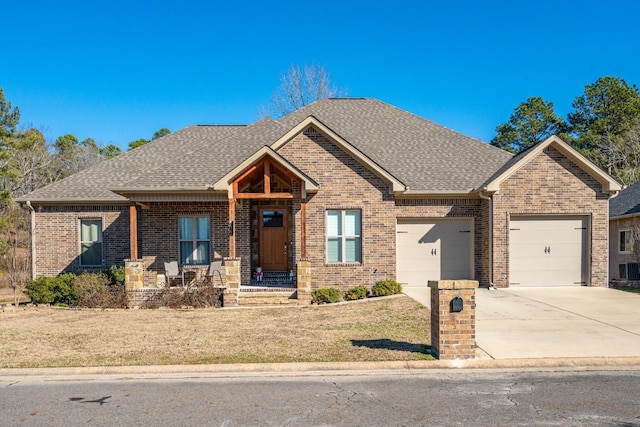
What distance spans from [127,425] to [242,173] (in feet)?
32.1

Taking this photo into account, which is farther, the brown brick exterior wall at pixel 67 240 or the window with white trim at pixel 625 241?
the window with white trim at pixel 625 241

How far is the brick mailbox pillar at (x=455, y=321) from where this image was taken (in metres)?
7.34

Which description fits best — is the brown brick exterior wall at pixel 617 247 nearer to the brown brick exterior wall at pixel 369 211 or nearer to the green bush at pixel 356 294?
the brown brick exterior wall at pixel 369 211

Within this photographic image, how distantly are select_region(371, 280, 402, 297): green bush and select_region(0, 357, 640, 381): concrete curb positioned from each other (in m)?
7.34

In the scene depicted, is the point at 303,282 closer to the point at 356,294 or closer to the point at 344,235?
the point at 356,294

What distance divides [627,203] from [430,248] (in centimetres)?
1227

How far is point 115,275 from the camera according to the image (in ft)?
51.1

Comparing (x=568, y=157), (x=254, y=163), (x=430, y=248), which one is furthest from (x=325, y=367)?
(x=568, y=157)

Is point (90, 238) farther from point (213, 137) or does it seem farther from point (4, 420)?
point (4, 420)

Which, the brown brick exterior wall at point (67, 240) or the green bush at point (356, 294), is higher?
the brown brick exterior wall at point (67, 240)

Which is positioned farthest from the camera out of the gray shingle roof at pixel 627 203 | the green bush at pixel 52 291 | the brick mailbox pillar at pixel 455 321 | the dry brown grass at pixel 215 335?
the gray shingle roof at pixel 627 203

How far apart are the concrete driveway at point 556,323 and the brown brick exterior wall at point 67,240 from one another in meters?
10.5

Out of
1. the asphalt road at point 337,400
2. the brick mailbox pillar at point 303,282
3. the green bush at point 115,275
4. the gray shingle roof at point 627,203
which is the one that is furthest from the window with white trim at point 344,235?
the gray shingle roof at point 627,203

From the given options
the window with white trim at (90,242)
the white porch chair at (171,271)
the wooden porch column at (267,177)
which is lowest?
the white porch chair at (171,271)
